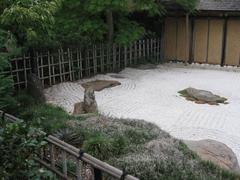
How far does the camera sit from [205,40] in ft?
63.5

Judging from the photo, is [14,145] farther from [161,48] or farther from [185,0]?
[161,48]

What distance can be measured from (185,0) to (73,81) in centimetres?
698

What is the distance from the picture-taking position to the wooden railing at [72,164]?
13.7ft

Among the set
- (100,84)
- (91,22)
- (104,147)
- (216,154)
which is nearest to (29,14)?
(104,147)

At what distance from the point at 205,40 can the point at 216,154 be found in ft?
41.8

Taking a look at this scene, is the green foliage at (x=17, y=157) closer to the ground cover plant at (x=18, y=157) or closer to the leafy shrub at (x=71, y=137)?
the ground cover plant at (x=18, y=157)

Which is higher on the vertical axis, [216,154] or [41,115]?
[41,115]

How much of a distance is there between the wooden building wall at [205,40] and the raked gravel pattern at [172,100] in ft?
4.24

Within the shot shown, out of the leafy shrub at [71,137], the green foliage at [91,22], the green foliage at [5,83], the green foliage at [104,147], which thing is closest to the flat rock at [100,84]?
the green foliage at [91,22]

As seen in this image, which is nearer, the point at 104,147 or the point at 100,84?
the point at 104,147

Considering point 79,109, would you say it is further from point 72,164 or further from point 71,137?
point 72,164

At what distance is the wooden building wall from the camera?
61.2 ft

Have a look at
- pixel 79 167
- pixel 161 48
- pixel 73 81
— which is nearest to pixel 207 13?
pixel 161 48

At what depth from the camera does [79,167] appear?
15.4 feet
